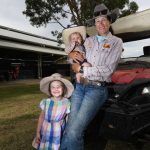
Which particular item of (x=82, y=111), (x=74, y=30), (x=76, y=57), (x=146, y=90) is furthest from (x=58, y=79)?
(x=146, y=90)

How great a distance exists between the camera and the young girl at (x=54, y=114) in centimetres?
451

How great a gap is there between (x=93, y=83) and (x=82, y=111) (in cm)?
34

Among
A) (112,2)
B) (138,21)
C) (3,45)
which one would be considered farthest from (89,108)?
(3,45)

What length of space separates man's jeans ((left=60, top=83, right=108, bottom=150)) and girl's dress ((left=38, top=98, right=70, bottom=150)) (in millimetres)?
346

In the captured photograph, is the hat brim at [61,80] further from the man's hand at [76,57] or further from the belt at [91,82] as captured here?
the belt at [91,82]

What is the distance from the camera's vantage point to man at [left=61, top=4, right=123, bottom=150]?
13.1 feet

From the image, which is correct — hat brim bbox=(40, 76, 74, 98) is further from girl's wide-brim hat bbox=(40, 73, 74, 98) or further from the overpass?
the overpass

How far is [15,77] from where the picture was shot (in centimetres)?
3747

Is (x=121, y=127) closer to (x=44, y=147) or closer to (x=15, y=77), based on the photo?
(x=44, y=147)

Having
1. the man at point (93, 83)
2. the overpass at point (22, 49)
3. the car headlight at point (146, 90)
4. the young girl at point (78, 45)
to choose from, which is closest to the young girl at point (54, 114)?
the man at point (93, 83)

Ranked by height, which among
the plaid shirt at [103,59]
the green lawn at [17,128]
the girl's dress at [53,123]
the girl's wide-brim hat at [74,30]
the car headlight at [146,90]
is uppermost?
the girl's wide-brim hat at [74,30]

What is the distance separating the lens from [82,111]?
13.1 feet

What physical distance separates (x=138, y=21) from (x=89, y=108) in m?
1.99

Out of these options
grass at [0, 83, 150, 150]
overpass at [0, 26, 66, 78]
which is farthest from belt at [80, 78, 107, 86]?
overpass at [0, 26, 66, 78]
